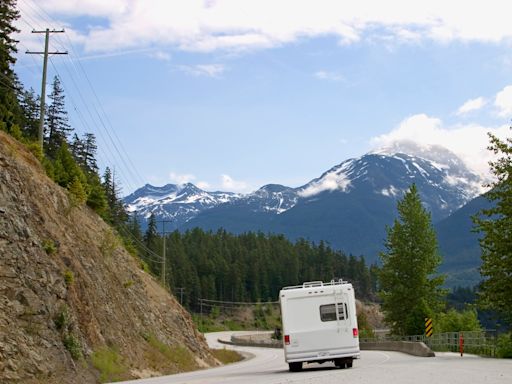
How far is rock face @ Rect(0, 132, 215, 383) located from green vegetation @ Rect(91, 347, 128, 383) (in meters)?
→ 0.27

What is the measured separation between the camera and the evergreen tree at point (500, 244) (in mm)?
31516

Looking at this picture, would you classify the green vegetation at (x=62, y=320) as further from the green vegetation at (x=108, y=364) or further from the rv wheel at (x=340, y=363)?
the rv wheel at (x=340, y=363)

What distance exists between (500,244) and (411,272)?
2972cm

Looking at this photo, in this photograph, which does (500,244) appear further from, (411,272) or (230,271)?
(230,271)

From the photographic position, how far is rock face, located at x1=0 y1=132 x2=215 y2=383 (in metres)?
22.8

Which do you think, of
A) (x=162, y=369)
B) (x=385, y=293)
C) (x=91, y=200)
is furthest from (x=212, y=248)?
(x=162, y=369)

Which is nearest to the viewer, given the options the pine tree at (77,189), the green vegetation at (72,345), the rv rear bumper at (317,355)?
the green vegetation at (72,345)

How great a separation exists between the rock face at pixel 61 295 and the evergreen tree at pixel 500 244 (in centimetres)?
1498

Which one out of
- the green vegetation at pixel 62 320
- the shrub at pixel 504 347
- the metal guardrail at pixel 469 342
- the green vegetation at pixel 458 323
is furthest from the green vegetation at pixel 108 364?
the green vegetation at pixel 458 323

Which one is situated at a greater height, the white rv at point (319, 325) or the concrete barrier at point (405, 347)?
the white rv at point (319, 325)

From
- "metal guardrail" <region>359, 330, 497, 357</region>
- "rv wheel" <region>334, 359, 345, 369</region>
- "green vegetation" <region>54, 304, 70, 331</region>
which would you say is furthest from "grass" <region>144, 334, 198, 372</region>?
"metal guardrail" <region>359, 330, 497, 357</region>

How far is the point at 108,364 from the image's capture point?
1061 inches

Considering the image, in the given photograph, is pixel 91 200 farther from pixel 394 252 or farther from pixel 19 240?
pixel 394 252

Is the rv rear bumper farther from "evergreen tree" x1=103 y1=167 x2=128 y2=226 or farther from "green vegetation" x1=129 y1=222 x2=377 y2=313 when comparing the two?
"green vegetation" x1=129 y1=222 x2=377 y2=313
